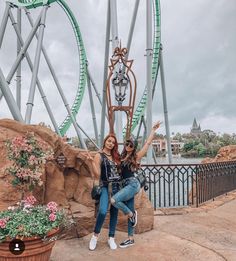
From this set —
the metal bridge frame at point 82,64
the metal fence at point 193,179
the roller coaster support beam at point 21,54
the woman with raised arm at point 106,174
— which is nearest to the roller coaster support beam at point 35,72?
the metal bridge frame at point 82,64

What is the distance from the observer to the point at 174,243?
4.11m

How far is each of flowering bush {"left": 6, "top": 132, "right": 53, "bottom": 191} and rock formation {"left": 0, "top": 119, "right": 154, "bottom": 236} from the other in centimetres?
74

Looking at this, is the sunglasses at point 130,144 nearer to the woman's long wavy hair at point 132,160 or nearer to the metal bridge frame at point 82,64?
the woman's long wavy hair at point 132,160

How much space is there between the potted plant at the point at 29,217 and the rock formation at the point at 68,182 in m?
0.80

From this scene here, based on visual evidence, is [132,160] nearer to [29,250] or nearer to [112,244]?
[112,244]

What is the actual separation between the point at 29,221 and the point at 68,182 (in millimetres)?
1757

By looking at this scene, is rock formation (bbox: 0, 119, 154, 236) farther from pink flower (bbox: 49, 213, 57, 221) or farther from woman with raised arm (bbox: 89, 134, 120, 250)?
pink flower (bbox: 49, 213, 57, 221)

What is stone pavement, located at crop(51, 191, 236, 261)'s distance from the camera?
142 inches

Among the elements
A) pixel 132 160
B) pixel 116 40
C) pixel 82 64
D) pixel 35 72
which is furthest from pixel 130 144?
pixel 82 64

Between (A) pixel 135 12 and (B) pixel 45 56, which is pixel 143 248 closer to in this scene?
(A) pixel 135 12

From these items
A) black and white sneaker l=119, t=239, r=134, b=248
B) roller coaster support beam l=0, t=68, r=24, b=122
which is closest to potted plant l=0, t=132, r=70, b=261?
black and white sneaker l=119, t=239, r=134, b=248

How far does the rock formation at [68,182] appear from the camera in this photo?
4125mm

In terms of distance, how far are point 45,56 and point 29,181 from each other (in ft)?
50.2

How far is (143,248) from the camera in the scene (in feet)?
12.8
